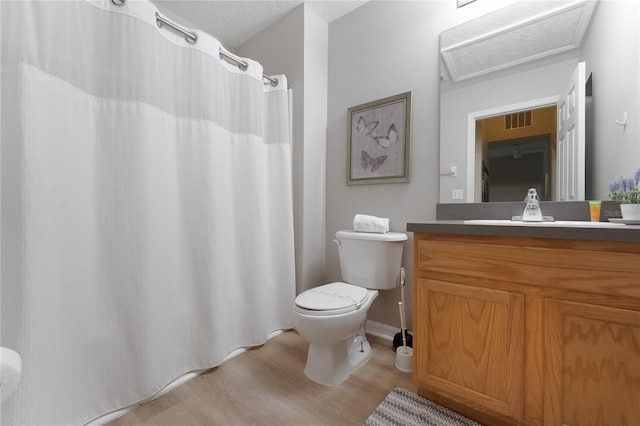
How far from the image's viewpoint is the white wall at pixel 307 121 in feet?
6.50

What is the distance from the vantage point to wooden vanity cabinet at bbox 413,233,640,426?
0.82m

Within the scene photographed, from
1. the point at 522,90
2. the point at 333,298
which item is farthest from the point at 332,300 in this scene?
the point at 522,90

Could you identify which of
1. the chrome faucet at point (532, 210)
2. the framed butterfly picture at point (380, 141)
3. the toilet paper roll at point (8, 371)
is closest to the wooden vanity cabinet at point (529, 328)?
the chrome faucet at point (532, 210)

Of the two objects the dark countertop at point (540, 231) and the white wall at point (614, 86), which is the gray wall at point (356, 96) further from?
the dark countertop at point (540, 231)

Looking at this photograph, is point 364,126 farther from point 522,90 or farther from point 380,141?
point 522,90

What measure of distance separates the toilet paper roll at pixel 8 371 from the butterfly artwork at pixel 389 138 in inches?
72.4

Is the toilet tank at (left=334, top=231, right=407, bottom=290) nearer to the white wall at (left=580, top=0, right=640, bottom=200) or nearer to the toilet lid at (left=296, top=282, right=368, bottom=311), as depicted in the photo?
the toilet lid at (left=296, top=282, right=368, bottom=311)

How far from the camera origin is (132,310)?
119 centimetres

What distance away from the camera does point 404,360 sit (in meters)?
1.49

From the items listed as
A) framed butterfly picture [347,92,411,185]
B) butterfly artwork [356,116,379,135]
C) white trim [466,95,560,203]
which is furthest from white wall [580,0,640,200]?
butterfly artwork [356,116,379,135]

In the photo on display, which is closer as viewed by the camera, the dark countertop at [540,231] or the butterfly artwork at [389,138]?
the dark countertop at [540,231]

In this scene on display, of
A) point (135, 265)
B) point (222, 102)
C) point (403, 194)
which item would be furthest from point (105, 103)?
point (403, 194)

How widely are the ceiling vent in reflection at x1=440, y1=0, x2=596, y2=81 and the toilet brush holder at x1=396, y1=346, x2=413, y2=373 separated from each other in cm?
160

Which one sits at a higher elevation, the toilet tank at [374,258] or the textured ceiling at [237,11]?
the textured ceiling at [237,11]
